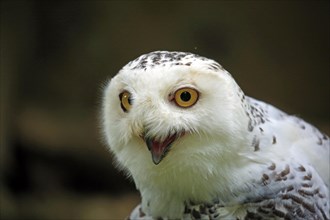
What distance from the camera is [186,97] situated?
142 centimetres

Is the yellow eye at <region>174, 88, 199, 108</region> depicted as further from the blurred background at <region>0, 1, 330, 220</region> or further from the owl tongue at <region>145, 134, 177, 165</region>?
the blurred background at <region>0, 1, 330, 220</region>

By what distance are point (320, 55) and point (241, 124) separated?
1.88m

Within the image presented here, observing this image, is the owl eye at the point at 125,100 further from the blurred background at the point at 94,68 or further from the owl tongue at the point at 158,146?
the blurred background at the point at 94,68

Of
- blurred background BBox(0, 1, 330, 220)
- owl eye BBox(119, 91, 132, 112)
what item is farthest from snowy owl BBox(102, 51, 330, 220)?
blurred background BBox(0, 1, 330, 220)

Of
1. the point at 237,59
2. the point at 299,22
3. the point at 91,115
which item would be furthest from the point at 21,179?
the point at 299,22

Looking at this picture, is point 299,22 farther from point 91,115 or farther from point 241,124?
point 241,124

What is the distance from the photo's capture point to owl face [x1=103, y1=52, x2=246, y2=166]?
4.62 ft

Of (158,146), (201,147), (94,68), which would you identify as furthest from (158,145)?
(94,68)

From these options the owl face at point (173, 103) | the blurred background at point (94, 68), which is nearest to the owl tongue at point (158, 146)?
the owl face at point (173, 103)

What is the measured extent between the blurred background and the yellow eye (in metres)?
1.77

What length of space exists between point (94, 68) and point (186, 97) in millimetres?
2016

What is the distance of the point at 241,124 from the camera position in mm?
1506

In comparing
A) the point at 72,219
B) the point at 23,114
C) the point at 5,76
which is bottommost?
the point at 72,219

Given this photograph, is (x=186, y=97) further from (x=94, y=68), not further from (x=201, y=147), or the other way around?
(x=94, y=68)
